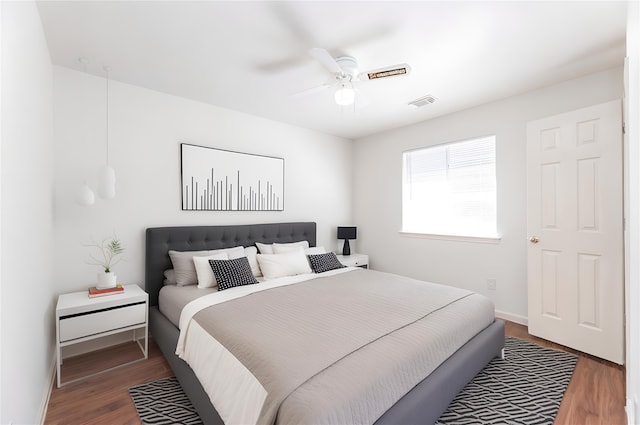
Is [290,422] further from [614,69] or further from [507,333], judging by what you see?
[614,69]

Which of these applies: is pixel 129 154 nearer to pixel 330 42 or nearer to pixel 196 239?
pixel 196 239

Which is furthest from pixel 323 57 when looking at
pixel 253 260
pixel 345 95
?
pixel 253 260

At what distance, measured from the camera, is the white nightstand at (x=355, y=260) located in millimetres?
4191

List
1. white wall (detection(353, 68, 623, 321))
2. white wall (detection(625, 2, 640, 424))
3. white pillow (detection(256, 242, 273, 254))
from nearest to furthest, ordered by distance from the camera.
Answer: white wall (detection(625, 2, 640, 424)) < white wall (detection(353, 68, 623, 321)) < white pillow (detection(256, 242, 273, 254))

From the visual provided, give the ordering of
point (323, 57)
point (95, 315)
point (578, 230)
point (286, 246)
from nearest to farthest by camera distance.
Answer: point (323, 57) < point (95, 315) < point (578, 230) < point (286, 246)

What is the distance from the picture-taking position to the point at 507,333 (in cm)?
301

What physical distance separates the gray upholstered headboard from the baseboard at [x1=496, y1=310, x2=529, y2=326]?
2.66 m

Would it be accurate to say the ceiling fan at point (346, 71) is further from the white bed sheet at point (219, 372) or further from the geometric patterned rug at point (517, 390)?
the geometric patterned rug at point (517, 390)

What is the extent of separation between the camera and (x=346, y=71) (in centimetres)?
240

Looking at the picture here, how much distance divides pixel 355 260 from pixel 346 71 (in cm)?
270

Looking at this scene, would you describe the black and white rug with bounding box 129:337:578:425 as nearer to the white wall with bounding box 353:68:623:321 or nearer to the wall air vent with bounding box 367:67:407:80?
the white wall with bounding box 353:68:623:321

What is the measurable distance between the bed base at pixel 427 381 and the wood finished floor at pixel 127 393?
30 cm

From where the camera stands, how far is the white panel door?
2.41 metres

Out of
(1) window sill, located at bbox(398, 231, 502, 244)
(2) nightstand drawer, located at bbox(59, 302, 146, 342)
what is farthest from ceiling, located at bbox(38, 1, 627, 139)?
(2) nightstand drawer, located at bbox(59, 302, 146, 342)
